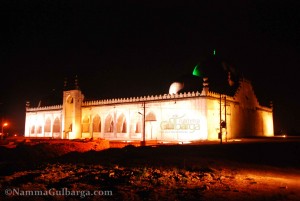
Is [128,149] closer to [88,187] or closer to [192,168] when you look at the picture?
[192,168]

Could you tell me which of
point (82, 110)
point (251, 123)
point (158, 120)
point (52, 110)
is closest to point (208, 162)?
point (158, 120)

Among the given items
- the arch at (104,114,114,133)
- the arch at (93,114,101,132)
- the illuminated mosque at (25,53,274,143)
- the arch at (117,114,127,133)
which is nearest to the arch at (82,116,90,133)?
the illuminated mosque at (25,53,274,143)

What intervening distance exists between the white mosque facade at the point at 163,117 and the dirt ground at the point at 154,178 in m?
8.09

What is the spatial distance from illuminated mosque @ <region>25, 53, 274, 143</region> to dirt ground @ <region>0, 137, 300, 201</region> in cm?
823

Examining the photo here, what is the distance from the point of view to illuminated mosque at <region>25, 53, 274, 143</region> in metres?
29.5

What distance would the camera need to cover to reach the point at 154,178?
1167 cm

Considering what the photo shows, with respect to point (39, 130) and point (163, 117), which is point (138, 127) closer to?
point (163, 117)

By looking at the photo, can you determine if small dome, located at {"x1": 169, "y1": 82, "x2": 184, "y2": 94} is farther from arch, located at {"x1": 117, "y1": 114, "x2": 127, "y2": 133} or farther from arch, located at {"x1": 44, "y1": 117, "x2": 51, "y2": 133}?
arch, located at {"x1": 44, "y1": 117, "x2": 51, "y2": 133}

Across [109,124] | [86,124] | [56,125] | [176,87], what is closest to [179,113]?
[176,87]

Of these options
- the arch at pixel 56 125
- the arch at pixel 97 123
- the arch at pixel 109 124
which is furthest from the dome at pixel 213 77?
the arch at pixel 56 125

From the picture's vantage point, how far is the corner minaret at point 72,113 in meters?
41.3

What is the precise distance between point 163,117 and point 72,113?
15498 mm

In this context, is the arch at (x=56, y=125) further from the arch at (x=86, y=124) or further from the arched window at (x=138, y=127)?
the arched window at (x=138, y=127)

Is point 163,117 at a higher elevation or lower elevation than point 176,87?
lower
